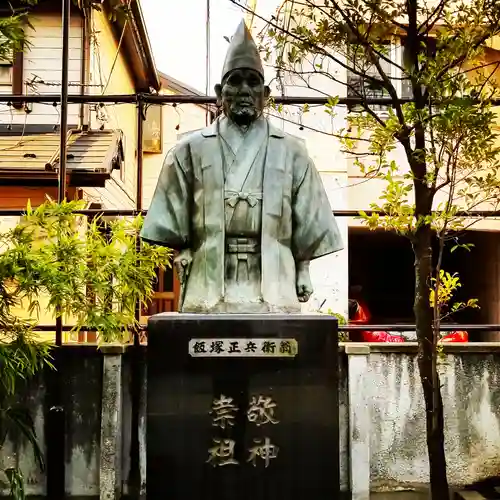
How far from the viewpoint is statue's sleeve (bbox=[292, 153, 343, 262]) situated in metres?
4.16

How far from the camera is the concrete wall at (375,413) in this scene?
5992mm

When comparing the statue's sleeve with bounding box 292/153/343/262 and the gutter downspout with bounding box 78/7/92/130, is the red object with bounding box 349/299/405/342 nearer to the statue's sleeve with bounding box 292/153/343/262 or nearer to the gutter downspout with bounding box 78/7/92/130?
the statue's sleeve with bounding box 292/153/343/262

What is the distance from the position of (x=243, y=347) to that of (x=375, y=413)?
2.94 m

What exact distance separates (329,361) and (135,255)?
222 centimetres

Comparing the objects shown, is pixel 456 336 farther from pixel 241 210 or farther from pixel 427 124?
pixel 241 210

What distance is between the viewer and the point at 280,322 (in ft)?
12.2

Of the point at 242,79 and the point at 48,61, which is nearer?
the point at 242,79

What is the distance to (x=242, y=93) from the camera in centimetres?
411

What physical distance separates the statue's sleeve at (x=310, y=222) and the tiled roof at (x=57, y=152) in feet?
12.6

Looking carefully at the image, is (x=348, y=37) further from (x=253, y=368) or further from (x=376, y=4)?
(x=253, y=368)

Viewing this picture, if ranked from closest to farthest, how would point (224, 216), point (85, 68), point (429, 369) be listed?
point (224, 216) → point (429, 369) → point (85, 68)

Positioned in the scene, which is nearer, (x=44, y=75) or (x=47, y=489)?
(x=47, y=489)

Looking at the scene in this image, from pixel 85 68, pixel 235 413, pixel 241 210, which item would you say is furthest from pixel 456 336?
pixel 85 68

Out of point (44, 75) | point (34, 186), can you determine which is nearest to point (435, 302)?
point (34, 186)
